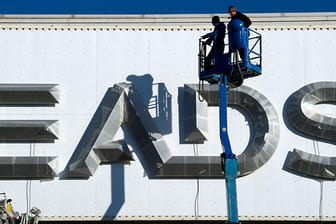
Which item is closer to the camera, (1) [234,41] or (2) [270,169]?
(1) [234,41]

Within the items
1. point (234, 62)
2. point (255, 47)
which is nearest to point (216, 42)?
point (234, 62)

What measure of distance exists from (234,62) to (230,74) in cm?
29

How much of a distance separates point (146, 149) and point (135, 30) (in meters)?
3.13

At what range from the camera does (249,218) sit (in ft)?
54.4

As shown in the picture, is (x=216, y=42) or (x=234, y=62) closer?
(x=234, y=62)

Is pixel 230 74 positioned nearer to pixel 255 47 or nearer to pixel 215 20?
pixel 215 20

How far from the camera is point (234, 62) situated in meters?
15.1

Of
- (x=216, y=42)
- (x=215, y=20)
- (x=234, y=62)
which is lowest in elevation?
(x=234, y=62)

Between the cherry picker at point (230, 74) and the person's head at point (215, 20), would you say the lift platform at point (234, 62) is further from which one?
the person's head at point (215, 20)

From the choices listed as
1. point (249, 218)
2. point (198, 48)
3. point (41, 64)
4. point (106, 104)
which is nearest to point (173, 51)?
point (198, 48)

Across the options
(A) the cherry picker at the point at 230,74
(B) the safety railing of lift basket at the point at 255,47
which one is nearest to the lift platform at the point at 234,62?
(A) the cherry picker at the point at 230,74

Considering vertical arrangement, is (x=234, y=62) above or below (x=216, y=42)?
below

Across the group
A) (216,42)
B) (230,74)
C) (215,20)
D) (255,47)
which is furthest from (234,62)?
(255,47)

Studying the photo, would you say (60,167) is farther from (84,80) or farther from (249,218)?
(249,218)
